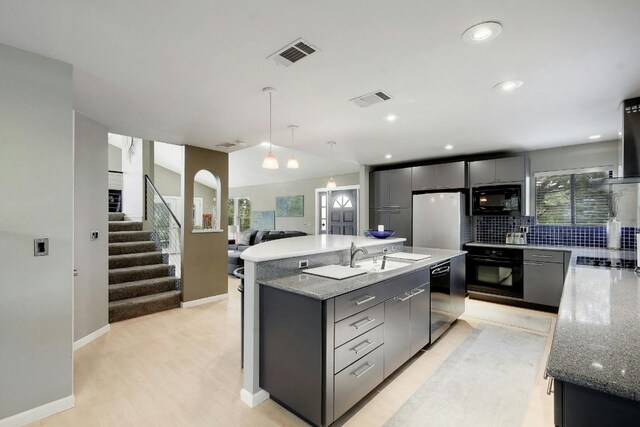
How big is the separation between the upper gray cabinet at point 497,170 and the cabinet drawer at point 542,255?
1.12 meters

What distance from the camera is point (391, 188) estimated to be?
19.4 feet

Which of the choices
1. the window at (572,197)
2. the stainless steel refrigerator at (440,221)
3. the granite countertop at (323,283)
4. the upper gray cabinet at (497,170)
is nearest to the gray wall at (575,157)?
the window at (572,197)

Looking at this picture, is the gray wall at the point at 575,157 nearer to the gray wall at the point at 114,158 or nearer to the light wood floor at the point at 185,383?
the light wood floor at the point at 185,383

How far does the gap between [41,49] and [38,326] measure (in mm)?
1873

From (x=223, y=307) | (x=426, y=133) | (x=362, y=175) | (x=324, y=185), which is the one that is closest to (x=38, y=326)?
(x=223, y=307)

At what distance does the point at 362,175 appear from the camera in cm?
626

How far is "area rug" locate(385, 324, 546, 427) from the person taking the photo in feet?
6.59

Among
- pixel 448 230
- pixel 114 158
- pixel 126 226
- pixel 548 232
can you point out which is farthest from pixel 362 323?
pixel 114 158

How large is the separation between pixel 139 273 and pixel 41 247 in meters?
2.70

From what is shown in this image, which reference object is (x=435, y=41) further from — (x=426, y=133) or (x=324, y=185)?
(x=324, y=185)

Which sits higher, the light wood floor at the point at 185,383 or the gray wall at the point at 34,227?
the gray wall at the point at 34,227

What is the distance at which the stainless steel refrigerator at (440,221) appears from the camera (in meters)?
4.91

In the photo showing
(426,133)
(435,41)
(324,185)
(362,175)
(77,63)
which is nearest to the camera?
(435,41)

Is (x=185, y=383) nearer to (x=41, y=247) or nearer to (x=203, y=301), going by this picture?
(x=41, y=247)
